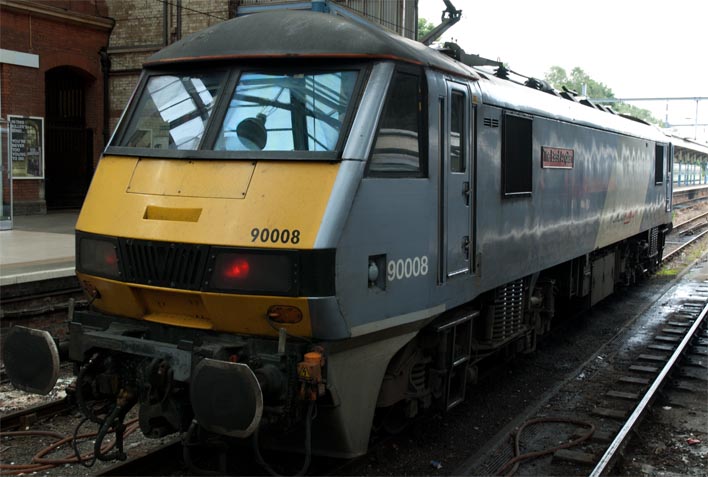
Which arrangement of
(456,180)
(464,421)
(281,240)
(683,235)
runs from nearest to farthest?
(281,240), (456,180), (464,421), (683,235)

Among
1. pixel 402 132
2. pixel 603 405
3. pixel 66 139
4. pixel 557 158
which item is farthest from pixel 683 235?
pixel 402 132

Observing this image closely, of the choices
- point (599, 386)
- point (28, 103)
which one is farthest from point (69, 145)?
point (599, 386)

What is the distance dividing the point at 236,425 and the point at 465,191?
9.06ft

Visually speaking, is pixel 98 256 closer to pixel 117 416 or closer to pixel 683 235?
pixel 117 416

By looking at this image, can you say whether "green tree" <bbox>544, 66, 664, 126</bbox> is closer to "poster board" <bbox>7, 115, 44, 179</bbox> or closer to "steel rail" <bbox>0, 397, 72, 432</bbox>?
"poster board" <bbox>7, 115, 44, 179</bbox>

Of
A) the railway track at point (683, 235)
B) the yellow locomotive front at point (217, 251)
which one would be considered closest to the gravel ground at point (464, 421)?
the yellow locomotive front at point (217, 251)

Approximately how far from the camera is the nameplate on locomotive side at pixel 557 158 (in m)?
8.19

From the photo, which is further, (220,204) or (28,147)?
(28,147)

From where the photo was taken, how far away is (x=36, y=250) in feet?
40.6

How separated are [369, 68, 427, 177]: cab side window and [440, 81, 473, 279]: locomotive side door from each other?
38cm

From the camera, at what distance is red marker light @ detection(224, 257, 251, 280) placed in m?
4.71

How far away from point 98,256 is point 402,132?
7.37ft

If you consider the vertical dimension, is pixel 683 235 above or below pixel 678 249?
above

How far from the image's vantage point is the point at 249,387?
4406mm
